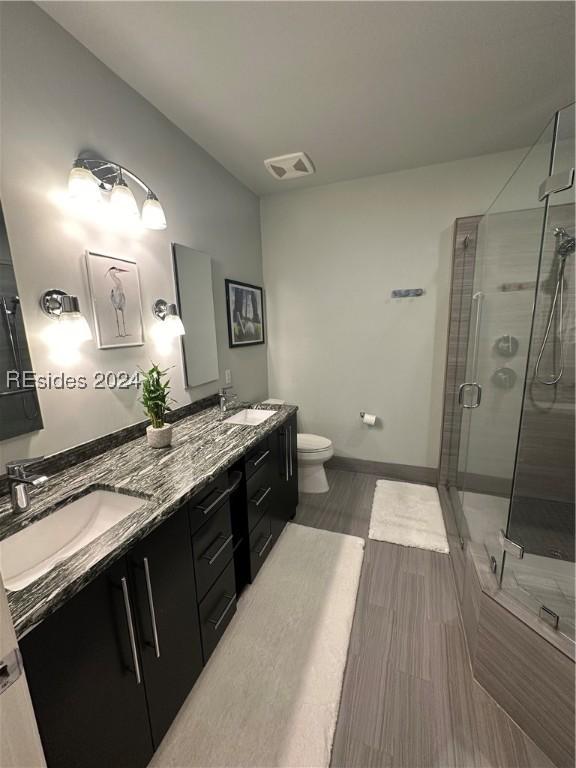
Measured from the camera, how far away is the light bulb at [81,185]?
1268 millimetres

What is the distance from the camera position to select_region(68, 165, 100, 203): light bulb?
1.27 meters

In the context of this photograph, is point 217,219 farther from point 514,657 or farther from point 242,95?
point 514,657

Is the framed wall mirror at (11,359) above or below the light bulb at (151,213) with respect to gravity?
below

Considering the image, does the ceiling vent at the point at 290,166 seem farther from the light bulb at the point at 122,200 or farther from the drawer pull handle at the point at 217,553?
the drawer pull handle at the point at 217,553

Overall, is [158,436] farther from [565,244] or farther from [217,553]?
[565,244]

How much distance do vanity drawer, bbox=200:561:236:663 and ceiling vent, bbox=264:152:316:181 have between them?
248 centimetres

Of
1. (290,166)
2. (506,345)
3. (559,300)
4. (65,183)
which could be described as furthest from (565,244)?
(65,183)

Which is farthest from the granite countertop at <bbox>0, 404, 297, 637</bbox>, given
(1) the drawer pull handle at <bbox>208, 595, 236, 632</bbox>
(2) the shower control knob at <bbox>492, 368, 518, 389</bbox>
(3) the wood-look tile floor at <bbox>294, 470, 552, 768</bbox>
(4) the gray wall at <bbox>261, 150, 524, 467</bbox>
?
(2) the shower control knob at <bbox>492, 368, 518, 389</bbox>

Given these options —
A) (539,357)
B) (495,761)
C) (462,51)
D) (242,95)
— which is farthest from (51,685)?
(539,357)

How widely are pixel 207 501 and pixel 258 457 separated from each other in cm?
48

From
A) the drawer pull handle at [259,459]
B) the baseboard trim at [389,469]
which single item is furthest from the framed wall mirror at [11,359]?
the baseboard trim at [389,469]

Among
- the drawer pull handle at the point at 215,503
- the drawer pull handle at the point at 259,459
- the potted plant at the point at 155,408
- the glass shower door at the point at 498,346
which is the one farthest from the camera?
the glass shower door at the point at 498,346

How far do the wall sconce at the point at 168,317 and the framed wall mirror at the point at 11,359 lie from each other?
0.70 metres

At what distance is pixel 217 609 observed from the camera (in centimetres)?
140
